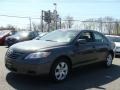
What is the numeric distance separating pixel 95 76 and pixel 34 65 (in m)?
2.55

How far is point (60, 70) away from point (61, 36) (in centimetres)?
137

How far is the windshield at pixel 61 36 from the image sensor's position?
27.7 feet

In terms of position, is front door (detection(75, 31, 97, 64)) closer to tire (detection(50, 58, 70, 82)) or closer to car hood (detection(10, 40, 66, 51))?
tire (detection(50, 58, 70, 82))

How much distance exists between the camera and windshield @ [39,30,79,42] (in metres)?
8.43

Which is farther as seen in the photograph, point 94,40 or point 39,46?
point 94,40

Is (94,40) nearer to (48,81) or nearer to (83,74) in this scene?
(83,74)

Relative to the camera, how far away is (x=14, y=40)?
19859 mm

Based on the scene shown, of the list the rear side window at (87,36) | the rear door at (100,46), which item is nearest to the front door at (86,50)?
the rear side window at (87,36)

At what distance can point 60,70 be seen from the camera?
769 centimetres

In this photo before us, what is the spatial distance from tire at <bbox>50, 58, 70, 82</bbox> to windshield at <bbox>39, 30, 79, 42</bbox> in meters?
0.82

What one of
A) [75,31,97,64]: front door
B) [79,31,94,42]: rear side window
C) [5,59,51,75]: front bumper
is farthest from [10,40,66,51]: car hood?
[79,31,94,42]: rear side window

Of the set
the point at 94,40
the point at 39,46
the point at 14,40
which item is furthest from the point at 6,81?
the point at 14,40

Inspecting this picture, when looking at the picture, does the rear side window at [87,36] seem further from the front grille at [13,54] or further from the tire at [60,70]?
the front grille at [13,54]

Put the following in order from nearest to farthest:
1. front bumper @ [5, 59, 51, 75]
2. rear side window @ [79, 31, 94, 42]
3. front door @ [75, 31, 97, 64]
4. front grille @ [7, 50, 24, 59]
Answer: front bumper @ [5, 59, 51, 75]
front grille @ [7, 50, 24, 59]
front door @ [75, 31, 97, 64]
rear side window @ [79, 31, 94, 42]
